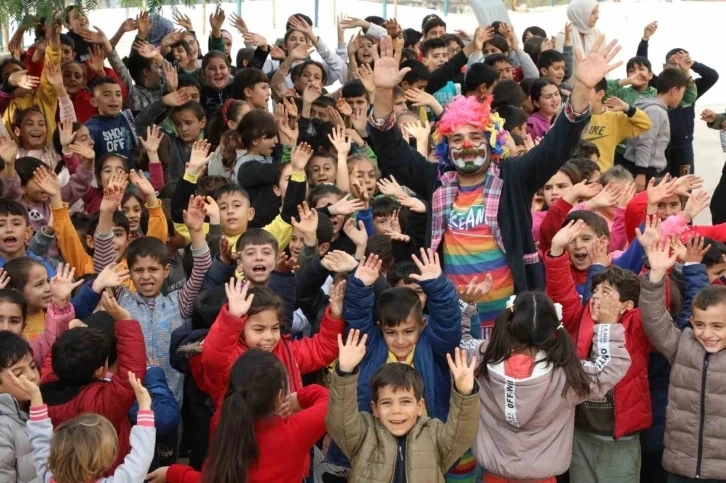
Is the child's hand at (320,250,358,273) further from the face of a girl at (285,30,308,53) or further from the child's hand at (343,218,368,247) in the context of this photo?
the face of a girl at (285,30,308,53)

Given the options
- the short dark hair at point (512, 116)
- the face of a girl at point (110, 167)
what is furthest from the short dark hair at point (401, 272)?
the short dark hair at point (512, 116)

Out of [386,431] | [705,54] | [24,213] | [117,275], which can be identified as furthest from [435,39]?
[705,54]

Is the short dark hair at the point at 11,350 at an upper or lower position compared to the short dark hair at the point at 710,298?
lower

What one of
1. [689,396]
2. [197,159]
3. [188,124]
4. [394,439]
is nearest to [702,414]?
[689,396]

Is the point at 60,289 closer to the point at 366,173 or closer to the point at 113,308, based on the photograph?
the point at 113,308

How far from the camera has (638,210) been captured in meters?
6.01

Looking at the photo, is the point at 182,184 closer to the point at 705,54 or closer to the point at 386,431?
the point at 386,431

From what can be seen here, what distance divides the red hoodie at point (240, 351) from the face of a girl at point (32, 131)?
3.57 metres

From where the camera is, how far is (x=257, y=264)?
507 cm

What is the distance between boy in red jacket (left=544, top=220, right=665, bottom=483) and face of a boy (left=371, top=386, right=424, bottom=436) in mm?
999

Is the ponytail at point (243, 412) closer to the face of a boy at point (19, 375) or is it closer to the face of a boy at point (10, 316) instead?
the face of a boy at point (19, 375)

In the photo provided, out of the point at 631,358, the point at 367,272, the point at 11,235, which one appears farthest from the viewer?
the point at 11,235

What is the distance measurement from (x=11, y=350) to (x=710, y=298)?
9.22 feet

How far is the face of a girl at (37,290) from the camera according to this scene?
5.12 m
